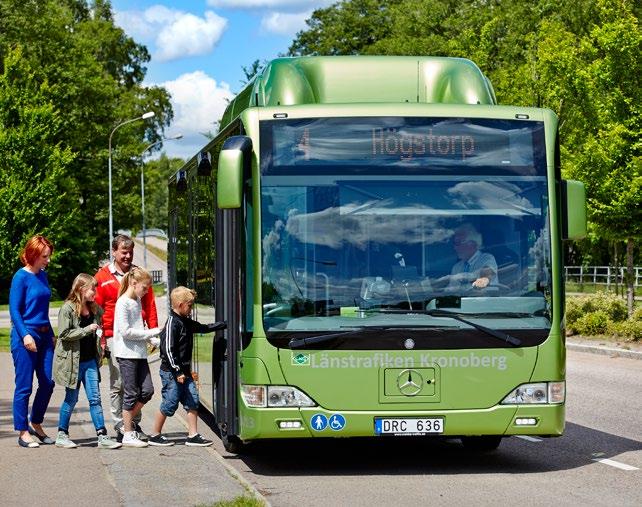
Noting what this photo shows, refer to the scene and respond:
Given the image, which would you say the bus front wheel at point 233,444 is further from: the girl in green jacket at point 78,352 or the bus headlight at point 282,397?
the bus headlight at point 282,397

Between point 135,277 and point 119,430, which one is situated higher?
point 135,277

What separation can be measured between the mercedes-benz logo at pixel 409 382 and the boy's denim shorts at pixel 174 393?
2.35 metres

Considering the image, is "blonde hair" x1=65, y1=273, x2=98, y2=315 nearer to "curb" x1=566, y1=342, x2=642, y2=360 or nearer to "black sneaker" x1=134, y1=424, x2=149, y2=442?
"black sneaker" x1=134, y1=424, x2=149, y2=442

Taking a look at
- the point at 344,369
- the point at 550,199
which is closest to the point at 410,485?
the point at 344,369

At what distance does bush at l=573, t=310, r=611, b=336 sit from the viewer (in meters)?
27.4

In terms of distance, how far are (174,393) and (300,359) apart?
2054mm

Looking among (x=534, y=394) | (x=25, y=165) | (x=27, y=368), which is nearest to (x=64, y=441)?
(x=27, y=368)

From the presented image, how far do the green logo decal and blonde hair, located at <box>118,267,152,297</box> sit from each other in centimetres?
199

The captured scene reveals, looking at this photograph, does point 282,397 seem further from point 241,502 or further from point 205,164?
point 205,164

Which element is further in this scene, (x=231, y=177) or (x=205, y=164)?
(x=205, y=164)

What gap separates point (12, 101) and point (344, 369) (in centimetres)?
4633

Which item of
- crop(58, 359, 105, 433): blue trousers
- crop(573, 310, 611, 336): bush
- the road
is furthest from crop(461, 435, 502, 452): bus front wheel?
crop(573, 310, 611, 336): bush

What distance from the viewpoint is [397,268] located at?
9.82m

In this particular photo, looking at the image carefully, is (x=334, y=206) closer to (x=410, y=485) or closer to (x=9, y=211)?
(x=410, y=485)
